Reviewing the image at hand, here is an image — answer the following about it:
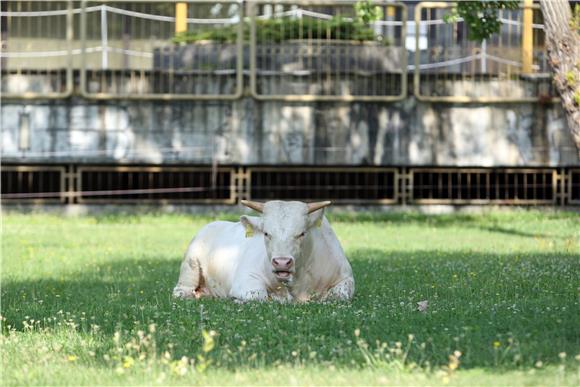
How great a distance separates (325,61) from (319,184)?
273cm

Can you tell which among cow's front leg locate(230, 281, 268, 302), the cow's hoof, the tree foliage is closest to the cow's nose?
cow's front leg locate(230, 281, 268, 302)

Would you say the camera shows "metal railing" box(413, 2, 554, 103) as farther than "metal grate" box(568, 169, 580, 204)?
No

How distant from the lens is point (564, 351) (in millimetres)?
8828

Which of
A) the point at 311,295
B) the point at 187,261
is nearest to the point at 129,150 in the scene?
the point at 187,261

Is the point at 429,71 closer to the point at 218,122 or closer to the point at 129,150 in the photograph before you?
the point at 218,122

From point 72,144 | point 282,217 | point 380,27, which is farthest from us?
point 380,27

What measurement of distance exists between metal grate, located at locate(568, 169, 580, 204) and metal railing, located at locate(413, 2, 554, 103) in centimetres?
187

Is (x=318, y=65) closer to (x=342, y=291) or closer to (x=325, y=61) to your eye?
(x=325, y=61)

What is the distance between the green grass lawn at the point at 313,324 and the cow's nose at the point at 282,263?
0.36 metres

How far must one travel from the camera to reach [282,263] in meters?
11.9

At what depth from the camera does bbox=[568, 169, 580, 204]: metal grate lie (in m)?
27.9

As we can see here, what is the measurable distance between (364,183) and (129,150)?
17.2 ft

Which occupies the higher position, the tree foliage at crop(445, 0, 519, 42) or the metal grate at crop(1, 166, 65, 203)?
the tree foliage at crop(445, 0, 519, 42)

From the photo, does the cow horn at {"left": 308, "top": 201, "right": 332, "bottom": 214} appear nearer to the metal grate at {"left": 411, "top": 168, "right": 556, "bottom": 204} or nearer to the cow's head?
the cow's head
